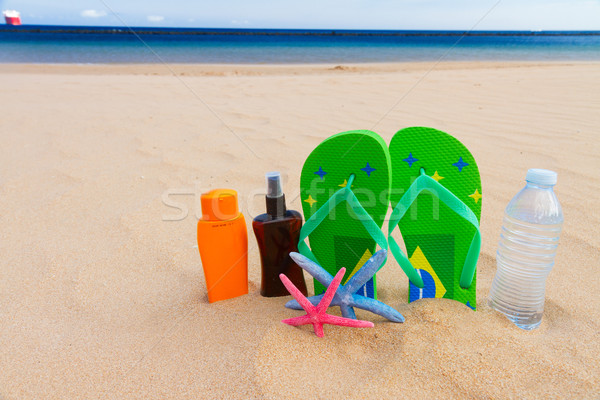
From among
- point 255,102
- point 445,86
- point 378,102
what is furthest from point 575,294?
point 445,86

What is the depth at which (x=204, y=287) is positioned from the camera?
4.84 ft

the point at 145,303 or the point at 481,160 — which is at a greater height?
the point at 481,160

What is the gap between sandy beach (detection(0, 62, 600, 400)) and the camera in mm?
1014

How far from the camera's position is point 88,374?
1064mm

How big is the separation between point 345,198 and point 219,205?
417 mm

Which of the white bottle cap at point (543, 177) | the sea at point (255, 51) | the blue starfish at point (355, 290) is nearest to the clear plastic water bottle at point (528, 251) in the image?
the white bottle cap at point (543, 177)

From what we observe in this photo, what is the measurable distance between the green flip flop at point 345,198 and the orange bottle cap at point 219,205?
25 cm

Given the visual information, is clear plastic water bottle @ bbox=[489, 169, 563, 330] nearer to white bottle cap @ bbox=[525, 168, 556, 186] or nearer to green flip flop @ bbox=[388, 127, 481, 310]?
white bottle cap @ bbox=[525, 168, 556, 186]

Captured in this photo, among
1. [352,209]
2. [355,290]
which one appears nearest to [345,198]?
[352,209]

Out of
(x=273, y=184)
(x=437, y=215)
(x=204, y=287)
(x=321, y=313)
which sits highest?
(x=273, y=184)

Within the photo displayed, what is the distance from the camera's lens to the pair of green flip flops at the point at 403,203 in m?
1.30

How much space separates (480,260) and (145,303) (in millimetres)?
1323

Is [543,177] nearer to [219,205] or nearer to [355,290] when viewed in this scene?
[355,290]

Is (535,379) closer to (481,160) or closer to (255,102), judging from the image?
(481,160)
